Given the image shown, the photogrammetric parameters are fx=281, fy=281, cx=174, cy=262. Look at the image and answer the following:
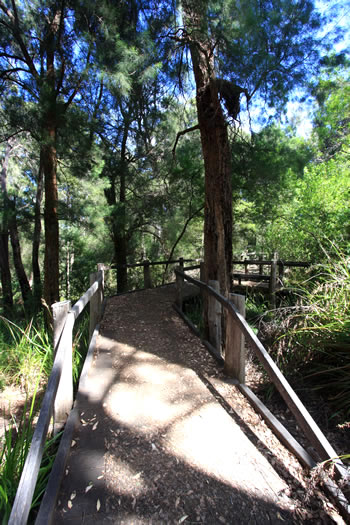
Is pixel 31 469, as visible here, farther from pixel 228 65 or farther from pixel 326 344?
pixel 228 65

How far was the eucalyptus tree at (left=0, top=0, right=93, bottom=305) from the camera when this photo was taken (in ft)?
19.1

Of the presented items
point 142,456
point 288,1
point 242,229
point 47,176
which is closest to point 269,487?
point 142,456

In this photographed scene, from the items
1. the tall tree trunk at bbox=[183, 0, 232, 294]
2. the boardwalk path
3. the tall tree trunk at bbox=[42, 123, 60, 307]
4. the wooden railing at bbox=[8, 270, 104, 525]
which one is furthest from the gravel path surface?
the tall tree trunk at bbox=[42, 123, 60, 307]

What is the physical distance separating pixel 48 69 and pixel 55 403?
26.6 ft

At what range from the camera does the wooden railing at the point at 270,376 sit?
76.7 inches

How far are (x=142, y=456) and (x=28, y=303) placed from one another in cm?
1007

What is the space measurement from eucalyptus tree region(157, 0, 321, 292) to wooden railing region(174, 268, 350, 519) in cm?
118

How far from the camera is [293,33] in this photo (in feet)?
13.1

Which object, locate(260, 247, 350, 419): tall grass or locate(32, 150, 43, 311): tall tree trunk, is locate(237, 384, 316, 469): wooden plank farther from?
locate(32, 150, 43, 311): tall tree trunk

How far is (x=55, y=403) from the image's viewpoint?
2.38m

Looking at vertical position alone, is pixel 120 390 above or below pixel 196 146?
below

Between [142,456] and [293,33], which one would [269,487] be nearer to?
[142,456]

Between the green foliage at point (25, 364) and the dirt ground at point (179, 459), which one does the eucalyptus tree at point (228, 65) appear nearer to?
the dirt ground at point (179, 459)

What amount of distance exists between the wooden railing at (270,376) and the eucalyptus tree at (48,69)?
192 inches
